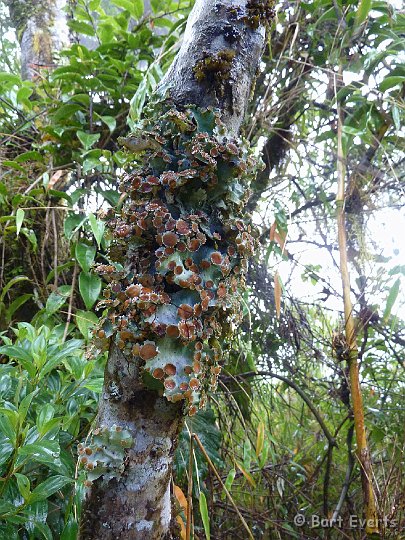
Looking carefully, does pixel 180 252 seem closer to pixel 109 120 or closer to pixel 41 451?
pixel 41 451

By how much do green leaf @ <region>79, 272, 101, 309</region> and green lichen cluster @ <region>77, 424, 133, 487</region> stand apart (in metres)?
0.53

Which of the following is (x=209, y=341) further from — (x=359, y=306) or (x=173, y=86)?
(x=359, y=306)

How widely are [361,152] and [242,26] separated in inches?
33.1

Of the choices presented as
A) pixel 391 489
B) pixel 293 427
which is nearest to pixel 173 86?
pixel 391 489

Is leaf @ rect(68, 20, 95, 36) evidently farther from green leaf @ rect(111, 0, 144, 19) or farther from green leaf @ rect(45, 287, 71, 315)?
green leaf @ rect(45, 287, 71, 315)

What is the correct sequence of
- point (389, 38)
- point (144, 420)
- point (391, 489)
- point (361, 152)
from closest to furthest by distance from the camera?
point (144, 420) < point (391, 489) < point (389, 38) < point (361, 152)

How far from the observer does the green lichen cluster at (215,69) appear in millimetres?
580

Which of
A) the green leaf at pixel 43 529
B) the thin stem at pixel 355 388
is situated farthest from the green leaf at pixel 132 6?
the green leaf at pixel 43 529

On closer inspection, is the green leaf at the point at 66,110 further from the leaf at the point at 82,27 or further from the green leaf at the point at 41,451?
the green leaf at the point at 41,451

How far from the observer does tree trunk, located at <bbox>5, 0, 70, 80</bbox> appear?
66.5 inches

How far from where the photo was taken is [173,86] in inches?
23.6

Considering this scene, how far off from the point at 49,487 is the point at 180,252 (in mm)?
345

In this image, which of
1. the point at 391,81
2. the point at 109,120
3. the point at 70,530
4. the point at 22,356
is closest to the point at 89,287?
the point at 22,356

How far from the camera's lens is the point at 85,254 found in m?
1.10
